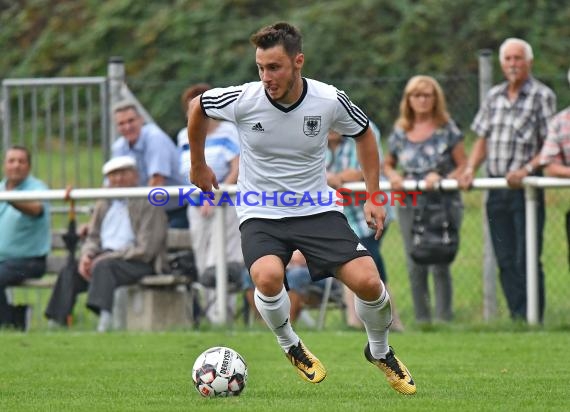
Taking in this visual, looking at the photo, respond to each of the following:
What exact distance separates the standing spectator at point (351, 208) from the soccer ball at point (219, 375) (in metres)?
4.43

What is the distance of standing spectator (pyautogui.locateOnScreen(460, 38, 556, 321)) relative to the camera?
12.1 metres

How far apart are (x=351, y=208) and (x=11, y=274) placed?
3.19 m

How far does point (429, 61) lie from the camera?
815 inches

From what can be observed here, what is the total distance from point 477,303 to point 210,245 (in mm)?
2449

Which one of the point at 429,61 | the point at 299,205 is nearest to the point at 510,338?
the point at 299,205

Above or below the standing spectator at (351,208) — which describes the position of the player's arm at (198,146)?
above

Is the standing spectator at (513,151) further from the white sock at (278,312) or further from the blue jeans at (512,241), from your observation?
the white sock at (278,312)

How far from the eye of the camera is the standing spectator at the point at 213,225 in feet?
42.6

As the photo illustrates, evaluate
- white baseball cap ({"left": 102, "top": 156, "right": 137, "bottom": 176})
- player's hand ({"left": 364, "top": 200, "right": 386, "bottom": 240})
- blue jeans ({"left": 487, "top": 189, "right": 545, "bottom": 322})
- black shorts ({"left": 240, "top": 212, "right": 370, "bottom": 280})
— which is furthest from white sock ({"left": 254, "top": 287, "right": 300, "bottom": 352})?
white baseball cap ({"left": 102, "top": 156, "right": 137, "bottom": 176})

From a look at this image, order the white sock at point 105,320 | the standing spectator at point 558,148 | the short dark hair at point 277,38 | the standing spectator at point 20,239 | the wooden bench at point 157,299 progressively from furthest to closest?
1. the standing spectator at point 20,239
2. the wooden bench at point 157,299
3. the white sock at point 105,320
4. the standing spectator at point 558,148
5. the short dark hair at point 277,38

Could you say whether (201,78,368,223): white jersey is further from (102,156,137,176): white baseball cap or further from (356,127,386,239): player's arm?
(102,156,137,176): white baseball cap

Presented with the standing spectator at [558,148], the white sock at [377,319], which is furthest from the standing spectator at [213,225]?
the white sock at [377,319]

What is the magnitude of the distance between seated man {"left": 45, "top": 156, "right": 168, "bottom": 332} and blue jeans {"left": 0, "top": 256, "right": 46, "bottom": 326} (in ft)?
1.25

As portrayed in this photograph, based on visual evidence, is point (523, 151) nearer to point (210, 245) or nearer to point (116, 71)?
point (210, 245)
